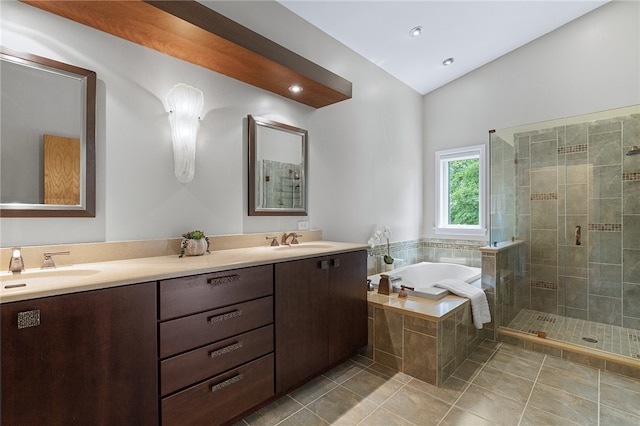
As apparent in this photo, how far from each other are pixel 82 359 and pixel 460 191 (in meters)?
4.13

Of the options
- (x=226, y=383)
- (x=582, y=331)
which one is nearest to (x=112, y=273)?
(x=226, y=383)

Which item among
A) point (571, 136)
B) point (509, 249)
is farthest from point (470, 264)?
point (571, 136)

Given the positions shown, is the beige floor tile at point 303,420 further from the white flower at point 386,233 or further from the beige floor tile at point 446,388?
the white flower at point 386,233

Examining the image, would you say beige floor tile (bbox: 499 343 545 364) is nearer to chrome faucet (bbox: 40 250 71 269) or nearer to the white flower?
the white flower

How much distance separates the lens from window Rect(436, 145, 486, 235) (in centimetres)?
375

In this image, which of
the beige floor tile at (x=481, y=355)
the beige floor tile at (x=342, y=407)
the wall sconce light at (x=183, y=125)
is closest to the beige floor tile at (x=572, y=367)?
the beige floor tile at (x=481, y=355)

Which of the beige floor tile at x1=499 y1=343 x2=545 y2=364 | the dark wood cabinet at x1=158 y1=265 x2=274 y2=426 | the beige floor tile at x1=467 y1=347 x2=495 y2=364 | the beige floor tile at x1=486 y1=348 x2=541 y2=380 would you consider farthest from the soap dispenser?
→ the dark wood cabinet at x1=158 y1=265 x2=274 y2=426

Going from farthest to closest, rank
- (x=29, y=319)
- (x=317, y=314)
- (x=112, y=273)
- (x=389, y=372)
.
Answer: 1. (x=389, y=372)
2. (x=317, y=314)
3. (x=112, y=273)
4. (x=29, y=319)

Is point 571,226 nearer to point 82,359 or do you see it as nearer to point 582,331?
point 582,331

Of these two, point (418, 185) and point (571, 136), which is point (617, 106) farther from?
point (418, 185)

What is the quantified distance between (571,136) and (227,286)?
3.60m

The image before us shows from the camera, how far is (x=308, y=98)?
2514mm

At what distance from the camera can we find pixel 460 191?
397 cm

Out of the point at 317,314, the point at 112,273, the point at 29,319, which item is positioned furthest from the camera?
the point at 317,314
